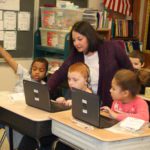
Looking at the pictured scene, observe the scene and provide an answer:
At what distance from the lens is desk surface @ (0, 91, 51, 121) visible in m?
2.38

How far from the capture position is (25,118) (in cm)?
244

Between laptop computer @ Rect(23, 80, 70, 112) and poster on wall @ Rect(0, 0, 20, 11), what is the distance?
74.8 inches

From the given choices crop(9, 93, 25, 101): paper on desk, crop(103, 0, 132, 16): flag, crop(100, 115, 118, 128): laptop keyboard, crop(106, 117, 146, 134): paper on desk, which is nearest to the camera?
crop(106, 117, 146, 134): paper on desk

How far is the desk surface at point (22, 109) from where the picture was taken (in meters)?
2.38

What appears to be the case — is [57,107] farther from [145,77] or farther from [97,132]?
[145,77]

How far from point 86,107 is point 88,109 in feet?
0.06

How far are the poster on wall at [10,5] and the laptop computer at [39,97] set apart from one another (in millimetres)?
1900

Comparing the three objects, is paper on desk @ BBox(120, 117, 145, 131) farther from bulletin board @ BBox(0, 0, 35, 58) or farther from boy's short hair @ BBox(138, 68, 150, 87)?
bulletin board @ BBox(0, 0, 35, 58)

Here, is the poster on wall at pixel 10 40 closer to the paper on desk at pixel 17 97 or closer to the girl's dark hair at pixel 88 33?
the paper on desk at pixel 17 97

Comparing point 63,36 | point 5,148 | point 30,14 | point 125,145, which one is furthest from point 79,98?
point 30,14

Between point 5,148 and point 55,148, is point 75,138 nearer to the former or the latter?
point 55,148

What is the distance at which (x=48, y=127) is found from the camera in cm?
239

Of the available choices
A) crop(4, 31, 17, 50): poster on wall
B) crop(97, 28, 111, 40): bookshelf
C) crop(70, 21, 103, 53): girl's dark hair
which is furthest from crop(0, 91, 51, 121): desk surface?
crop(97, 28, 111, 40): bookshelf

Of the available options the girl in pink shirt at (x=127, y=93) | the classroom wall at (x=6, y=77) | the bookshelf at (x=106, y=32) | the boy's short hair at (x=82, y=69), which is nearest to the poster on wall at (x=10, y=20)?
the classroom wall at (x=6, y=77)
